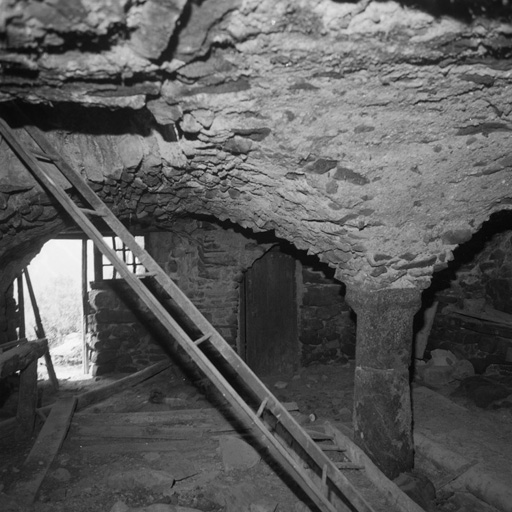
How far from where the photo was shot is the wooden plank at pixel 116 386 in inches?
203

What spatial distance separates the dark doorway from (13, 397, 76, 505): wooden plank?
2.80m

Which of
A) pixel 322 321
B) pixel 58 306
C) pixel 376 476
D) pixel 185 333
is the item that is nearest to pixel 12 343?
pixel 185 333

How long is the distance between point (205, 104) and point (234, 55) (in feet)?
1.24

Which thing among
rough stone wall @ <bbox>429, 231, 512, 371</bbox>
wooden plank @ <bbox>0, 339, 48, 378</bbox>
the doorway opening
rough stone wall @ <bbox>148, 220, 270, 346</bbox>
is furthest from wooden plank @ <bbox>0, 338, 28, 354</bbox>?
rough stone wall @ <bbox>429, 231, 512, 371</bbox>

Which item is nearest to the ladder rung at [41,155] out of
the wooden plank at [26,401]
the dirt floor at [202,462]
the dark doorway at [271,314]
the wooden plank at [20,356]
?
the wooden plank at [20,356]

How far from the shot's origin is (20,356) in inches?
156

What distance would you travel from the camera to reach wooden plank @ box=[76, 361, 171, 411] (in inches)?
203

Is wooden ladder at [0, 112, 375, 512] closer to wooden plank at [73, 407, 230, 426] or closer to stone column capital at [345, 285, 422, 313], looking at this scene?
stone column capital at [345, 285, 422, 313]

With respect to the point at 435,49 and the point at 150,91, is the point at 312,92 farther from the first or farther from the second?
the point at 150,91

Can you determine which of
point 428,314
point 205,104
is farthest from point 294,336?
point 205,104

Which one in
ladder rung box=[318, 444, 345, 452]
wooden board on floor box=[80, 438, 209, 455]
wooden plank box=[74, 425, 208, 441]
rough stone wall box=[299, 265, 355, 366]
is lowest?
wooden board on floor box=[80, 438, 209, 455]

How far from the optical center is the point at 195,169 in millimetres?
3062

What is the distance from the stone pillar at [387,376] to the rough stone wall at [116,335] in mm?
4099

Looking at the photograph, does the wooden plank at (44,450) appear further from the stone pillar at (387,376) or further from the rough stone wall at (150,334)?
the stone pillar at (387,376)
